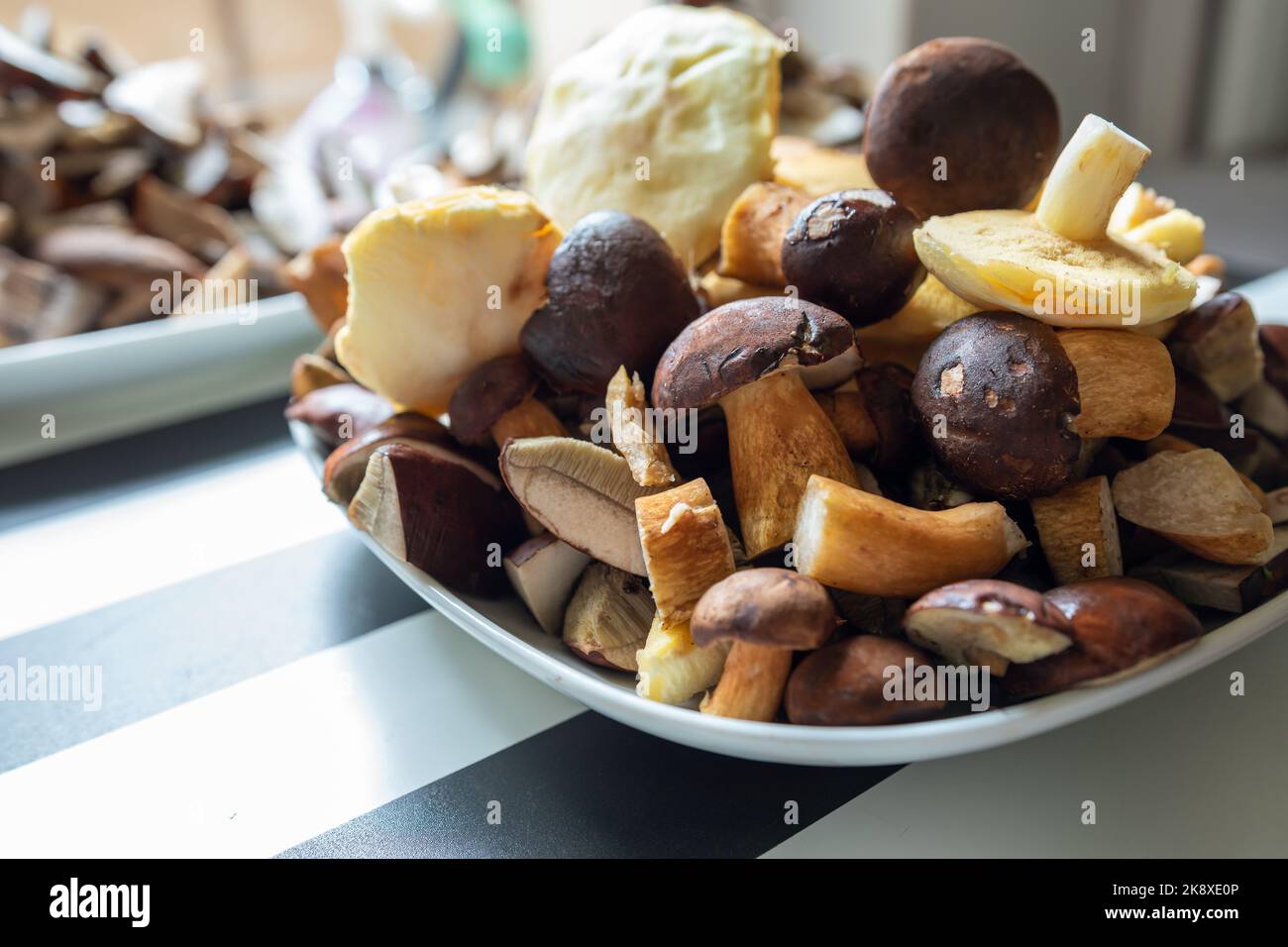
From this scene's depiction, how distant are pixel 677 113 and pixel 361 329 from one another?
1.03ft

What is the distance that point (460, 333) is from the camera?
25.9 inches

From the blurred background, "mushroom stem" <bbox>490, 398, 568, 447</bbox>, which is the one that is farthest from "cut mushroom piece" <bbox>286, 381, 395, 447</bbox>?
the blurred background

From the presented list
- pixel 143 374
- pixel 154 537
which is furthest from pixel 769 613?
pixel 143 374

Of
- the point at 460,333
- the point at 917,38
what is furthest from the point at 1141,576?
the point at 917,38

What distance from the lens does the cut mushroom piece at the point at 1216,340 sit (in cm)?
65

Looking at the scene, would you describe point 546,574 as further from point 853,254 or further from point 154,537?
point 154,537

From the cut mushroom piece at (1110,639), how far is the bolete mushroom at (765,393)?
146 millimetres

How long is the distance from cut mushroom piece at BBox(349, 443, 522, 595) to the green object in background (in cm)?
220

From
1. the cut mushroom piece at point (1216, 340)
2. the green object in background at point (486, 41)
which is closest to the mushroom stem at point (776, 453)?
the cut mushroom piece at point (1216, 340)

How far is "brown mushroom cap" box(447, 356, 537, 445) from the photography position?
24.9 inches

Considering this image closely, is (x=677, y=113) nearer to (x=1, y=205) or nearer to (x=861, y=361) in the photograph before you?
(x=861, y=361)

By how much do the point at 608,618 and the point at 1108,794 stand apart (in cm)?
29

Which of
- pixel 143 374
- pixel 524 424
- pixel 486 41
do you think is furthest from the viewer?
pixel 486 41

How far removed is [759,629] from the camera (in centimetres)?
45
